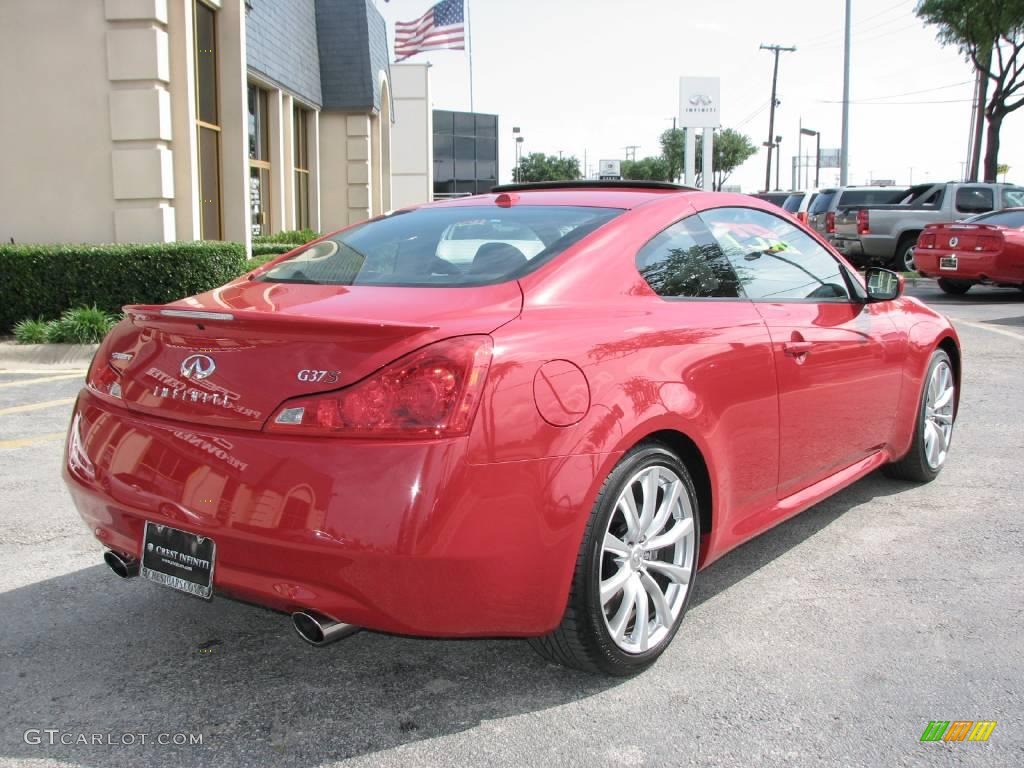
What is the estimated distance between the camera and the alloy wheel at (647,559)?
3.04m

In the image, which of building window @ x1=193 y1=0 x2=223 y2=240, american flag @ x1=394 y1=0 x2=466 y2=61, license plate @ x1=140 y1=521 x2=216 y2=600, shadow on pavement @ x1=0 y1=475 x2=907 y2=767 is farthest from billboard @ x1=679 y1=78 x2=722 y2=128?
license plate @ x1=140 y1=521 x2=216 y2=600

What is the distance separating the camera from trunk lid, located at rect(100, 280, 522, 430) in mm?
2654

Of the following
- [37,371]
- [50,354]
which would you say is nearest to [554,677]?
[37,371]

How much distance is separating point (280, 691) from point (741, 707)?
4.59ft

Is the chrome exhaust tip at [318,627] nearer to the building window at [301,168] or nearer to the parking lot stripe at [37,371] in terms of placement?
the parking lot stripe at [37,371]

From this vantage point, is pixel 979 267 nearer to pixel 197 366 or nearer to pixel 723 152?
pixel 197 366

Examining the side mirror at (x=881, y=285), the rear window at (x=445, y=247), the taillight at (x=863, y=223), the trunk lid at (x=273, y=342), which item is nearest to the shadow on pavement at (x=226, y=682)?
the trunk lid at (x=273, y=342)

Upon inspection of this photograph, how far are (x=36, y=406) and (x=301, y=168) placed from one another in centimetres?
1747

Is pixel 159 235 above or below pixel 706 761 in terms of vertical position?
above

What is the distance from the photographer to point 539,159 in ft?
360

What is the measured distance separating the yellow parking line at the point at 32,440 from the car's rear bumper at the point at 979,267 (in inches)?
531

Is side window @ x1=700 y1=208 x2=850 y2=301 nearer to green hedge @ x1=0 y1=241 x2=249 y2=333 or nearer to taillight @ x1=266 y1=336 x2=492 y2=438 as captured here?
taillight @ x1=266 y1=336 x2=492 y2=438

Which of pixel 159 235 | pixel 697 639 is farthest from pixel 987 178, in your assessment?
pixel 697 639

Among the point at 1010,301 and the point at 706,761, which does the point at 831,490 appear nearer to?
the point at 706,761
